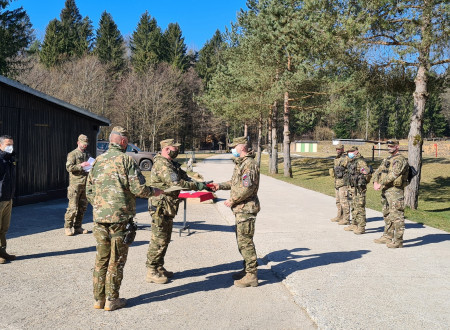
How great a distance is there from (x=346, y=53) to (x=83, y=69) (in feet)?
115

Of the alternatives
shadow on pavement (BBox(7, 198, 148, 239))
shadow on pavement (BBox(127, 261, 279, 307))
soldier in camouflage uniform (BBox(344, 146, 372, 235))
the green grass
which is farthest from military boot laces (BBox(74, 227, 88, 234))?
the green grass

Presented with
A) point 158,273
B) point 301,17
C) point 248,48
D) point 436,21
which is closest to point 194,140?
point 248,48

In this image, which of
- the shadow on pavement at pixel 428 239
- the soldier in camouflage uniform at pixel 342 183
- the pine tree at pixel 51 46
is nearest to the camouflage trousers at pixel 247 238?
the shadow on pavement at pixel 428 239

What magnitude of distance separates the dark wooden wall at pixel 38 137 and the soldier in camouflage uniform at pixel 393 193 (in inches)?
379

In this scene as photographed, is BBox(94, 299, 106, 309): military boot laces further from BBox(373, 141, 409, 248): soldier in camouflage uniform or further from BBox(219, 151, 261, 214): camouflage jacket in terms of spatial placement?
BBox(373, 141, 409, 248): soldier in camouflage uniform

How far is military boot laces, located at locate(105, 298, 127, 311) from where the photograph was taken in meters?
4.13

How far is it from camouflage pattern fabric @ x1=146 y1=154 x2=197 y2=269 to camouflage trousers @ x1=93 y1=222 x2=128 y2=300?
807 millimetres

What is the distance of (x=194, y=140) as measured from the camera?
6438cm

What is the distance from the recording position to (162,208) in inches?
196

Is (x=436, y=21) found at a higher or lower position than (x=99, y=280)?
higher

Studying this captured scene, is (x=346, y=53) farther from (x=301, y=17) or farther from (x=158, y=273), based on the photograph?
(x=158, y=273)

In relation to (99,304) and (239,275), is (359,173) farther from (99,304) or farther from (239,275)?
(99,304)

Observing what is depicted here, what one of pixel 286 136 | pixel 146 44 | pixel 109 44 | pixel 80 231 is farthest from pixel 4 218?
pixel 146 44

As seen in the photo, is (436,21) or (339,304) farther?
(436,21)
